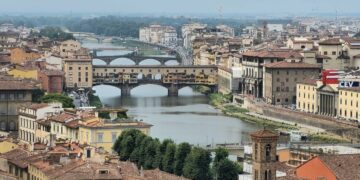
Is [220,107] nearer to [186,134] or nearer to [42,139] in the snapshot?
[186,134]

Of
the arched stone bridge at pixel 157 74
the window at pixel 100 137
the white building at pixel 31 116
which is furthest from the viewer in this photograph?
the arched stone bridge at pixel 157 74

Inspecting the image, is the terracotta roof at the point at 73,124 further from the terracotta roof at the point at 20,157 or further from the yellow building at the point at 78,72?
the yellow building at the point at 78,72

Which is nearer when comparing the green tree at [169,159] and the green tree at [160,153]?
the green tree at [169,159]

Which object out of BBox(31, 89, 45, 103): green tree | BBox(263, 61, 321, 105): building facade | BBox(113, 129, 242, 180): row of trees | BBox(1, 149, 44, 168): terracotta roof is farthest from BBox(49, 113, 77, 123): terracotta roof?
BBox(263, 61, 321, 105): building facade

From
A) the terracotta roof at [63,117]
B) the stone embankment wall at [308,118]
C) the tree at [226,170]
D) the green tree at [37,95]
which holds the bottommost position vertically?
the stone embankment wall at [308,118]

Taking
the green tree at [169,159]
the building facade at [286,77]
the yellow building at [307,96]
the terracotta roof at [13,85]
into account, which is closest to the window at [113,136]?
the green tree at [169,159]

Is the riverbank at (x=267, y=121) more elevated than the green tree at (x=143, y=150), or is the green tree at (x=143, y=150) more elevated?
the green tree at (x=143, y=150)
